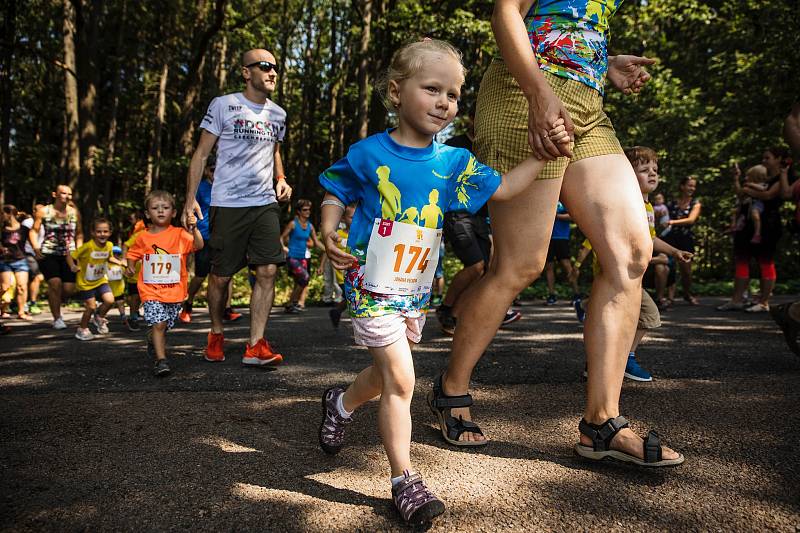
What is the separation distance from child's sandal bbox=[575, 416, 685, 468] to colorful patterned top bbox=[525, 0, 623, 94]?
1389mm

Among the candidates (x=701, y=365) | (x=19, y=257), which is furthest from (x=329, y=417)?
(x=19, y=257)

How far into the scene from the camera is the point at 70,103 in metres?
15.8

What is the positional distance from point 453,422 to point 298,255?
7.89 meters

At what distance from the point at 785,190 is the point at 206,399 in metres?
7.40

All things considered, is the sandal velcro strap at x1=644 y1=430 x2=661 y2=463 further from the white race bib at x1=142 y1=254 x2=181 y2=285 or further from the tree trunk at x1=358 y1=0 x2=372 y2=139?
the tree trunk at x1=358 y1=0 x2=372 y2=139

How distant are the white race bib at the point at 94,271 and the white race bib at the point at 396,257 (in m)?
6.13

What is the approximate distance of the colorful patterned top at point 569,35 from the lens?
2488 millimetres

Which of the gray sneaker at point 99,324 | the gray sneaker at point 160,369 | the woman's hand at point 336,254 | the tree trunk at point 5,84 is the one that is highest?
the tree trunk at point 5,84

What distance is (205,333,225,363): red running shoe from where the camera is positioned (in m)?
4.77

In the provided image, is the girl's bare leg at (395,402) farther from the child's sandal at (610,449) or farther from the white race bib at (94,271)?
the white race bib at (94,271)

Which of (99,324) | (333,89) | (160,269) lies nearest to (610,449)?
(160,269)

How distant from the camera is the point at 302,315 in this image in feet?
29.5

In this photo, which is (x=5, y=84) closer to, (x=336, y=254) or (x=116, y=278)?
(x=116, y=278)

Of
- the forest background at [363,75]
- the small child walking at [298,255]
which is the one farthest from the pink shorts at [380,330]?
the forest background at [363,75]
